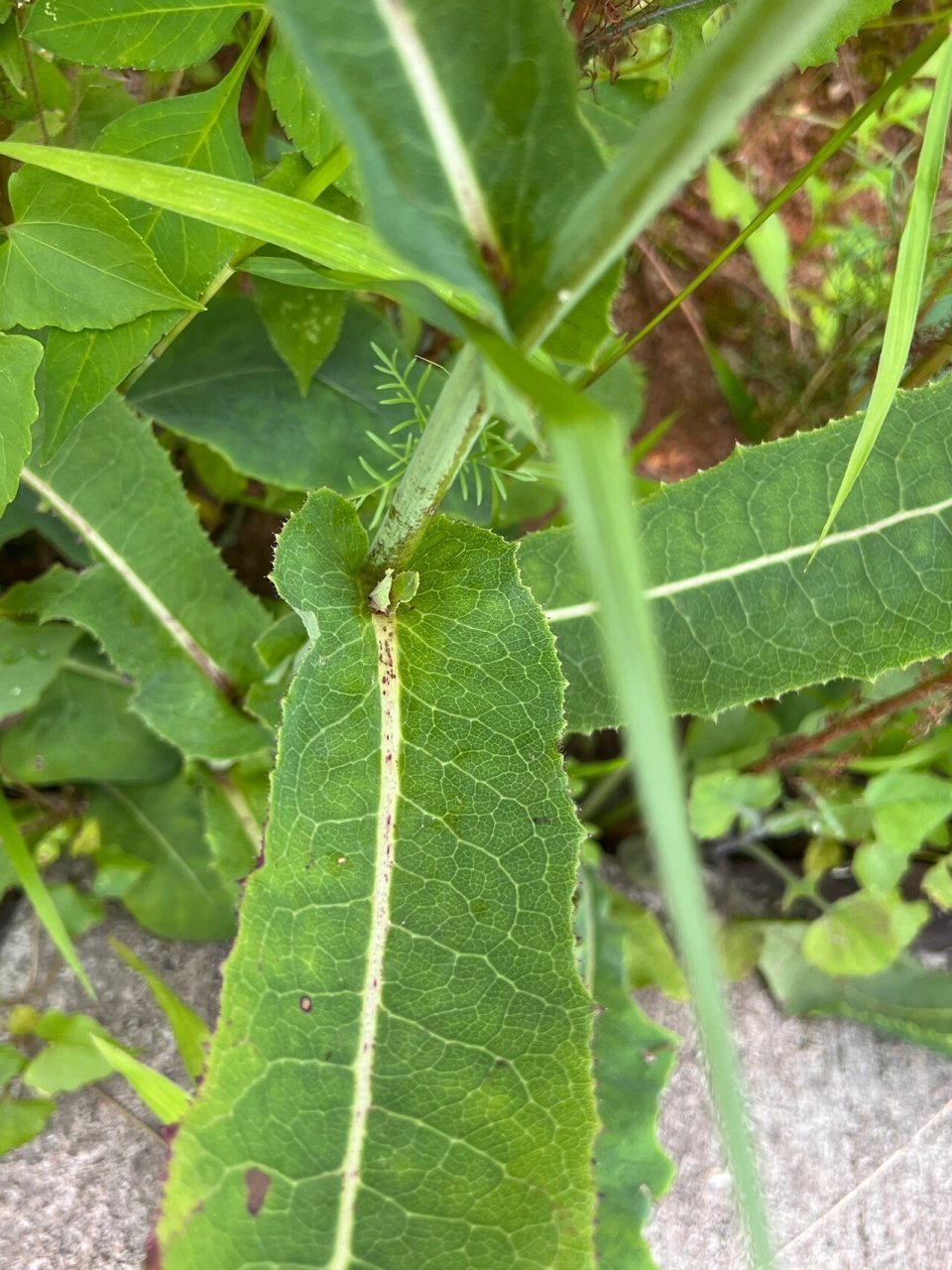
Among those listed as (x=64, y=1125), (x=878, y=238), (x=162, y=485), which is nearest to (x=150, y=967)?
(x=64, y=1125)

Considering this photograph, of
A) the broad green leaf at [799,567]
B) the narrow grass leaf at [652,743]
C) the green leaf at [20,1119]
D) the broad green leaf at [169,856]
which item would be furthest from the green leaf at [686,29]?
the green leaf at [20,1119]

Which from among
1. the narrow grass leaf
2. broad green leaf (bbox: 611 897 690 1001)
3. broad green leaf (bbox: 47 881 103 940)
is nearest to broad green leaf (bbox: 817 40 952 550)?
the narrow grass leaf

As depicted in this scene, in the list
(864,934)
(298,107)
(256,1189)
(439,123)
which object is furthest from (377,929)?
(864,934)

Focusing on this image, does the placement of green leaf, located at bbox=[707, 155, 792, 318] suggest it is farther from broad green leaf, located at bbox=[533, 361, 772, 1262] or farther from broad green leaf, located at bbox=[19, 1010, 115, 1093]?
broad green leaf, located at bbox=[19, 1010, 115, 1093]

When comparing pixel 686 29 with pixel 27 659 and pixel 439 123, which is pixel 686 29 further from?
pixel 27 659

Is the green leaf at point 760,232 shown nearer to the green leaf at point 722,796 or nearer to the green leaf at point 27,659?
the green leaf at point 722,796

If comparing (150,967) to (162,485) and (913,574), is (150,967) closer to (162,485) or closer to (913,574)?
(162,485)
